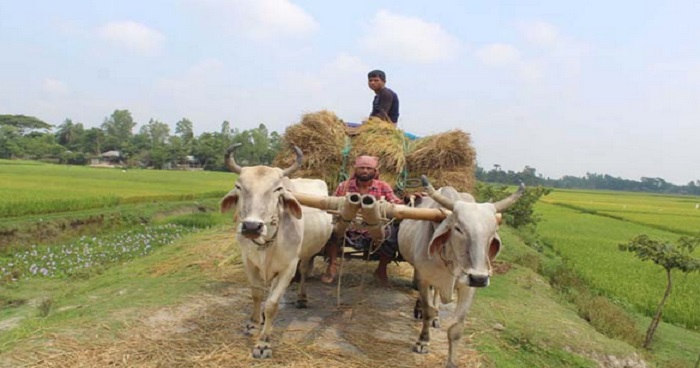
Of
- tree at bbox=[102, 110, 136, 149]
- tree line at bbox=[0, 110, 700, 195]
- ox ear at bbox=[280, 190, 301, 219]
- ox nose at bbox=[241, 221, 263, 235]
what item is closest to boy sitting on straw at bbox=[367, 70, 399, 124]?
ox ear at bbox=[280, 190, 301, 219]

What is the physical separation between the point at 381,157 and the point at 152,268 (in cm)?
453

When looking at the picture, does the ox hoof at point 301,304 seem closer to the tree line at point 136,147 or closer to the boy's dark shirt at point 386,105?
the boy's dark shirt at point 386,105

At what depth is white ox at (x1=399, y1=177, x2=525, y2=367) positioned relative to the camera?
360 cm

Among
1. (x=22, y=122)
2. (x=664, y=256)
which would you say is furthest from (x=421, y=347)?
(x=22, y=122)

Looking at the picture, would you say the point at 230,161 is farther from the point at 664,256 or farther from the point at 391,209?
the point at 664,256

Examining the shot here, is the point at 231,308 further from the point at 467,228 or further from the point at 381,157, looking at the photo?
the point at 467,228

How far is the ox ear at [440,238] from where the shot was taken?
13.0 feet

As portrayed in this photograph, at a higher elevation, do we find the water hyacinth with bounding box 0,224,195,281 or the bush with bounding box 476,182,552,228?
the bush with bounding box 476,182,552,228

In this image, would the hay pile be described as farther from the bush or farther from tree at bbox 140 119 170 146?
tree at bbox 140 119 170 146

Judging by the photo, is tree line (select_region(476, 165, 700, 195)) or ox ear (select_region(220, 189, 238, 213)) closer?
ox ear (select_region(220, 189, 238, 213))

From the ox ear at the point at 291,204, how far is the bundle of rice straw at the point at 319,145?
2.48 metres

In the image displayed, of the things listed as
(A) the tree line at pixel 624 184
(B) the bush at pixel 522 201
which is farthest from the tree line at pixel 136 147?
(A) the tree line at pixel 624 184

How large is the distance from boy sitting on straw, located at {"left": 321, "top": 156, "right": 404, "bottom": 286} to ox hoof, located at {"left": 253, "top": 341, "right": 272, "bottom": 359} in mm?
1575

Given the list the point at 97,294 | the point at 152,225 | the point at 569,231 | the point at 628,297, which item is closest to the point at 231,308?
the point at 97,294
